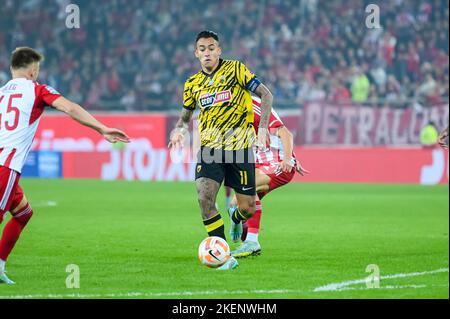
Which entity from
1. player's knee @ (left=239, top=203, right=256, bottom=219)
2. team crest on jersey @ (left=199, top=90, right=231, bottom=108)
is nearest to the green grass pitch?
player's knee @ (left=239, top=203, right=256, bottom=219)

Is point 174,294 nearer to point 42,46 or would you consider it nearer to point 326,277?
point 326,277

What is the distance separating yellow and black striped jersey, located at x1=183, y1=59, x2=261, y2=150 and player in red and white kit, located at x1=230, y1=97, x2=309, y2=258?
62 centimetres

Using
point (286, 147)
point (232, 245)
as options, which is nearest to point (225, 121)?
point (286, 147)

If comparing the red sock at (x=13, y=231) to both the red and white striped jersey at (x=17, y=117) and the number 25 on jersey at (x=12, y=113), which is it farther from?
the number 25 on jersey at (x=12, y=113)

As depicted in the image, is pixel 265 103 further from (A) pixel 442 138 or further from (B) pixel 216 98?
(A) pixel 442 138

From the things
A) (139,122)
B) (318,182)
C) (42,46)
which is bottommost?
(318,182)

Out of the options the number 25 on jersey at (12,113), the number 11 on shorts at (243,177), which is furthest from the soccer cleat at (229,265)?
the number 25 on jersey at (12,113)

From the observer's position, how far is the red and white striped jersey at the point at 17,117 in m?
7.61

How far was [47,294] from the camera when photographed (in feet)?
23.3

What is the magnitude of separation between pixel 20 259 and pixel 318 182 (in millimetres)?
15008

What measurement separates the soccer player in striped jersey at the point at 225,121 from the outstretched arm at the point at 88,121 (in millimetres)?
1612

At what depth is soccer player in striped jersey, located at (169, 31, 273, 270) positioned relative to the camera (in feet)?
29.2

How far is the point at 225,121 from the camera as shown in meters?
8.99
